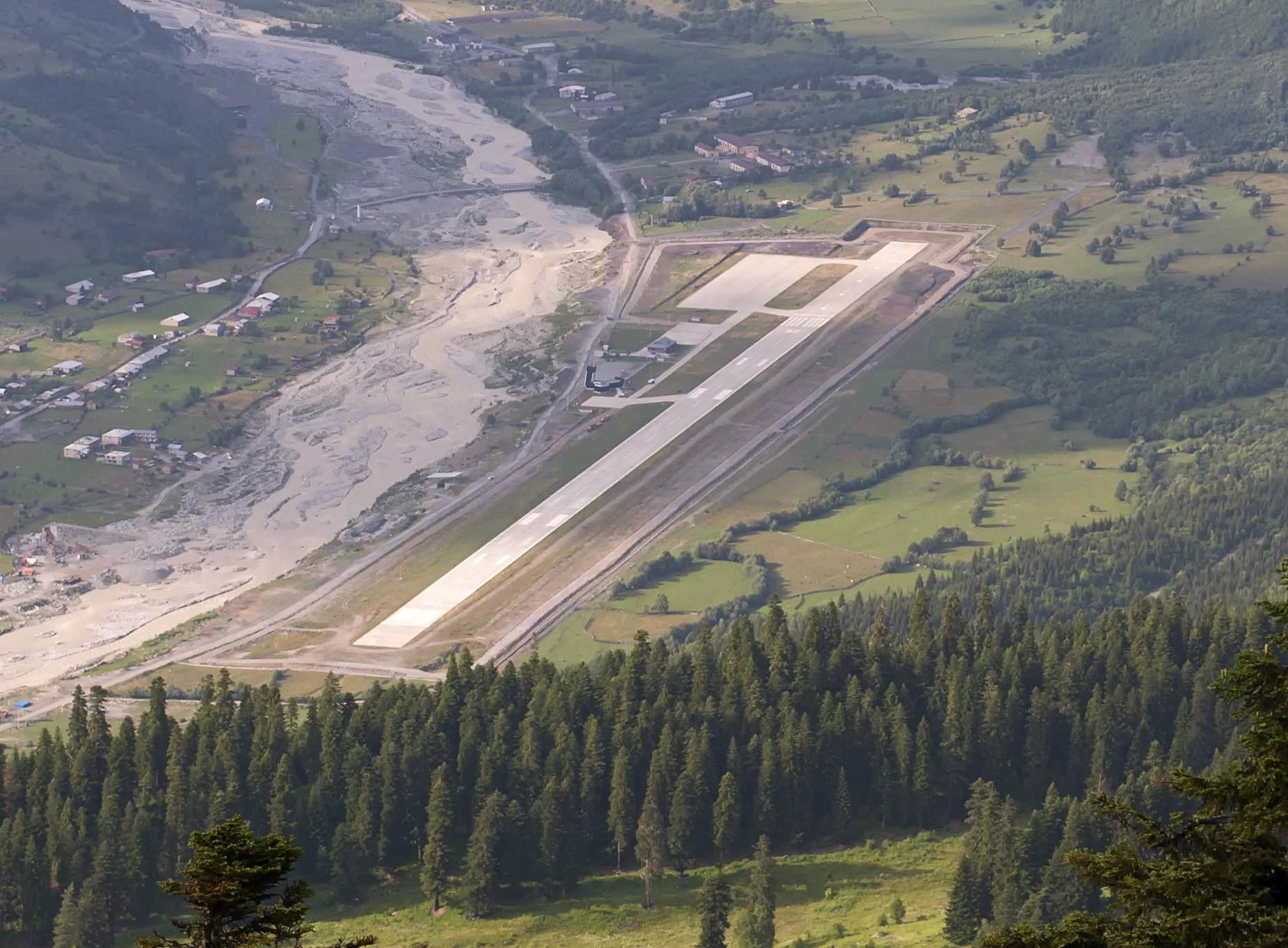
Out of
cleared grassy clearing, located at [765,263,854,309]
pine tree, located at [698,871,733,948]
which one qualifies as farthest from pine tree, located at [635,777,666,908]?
cleared grassy clearing, located at [765,263,854,309]

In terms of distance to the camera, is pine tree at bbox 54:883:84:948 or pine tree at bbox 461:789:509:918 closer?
pine tree at bbox 54:883:84:948

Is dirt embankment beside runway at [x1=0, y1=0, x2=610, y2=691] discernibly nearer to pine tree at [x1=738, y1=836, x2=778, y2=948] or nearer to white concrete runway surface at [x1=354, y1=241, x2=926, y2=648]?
white concrete runway surface at [x1=354, y1=241, x2=926, y2=648]

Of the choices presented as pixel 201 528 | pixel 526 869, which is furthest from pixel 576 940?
pixel 201 528

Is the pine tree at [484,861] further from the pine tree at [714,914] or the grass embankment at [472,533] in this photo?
the grass embankment at [472,533]

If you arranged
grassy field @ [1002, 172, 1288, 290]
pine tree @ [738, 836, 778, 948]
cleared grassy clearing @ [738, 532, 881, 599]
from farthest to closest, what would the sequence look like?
grassy field @ [1002, 172, 1288, 290], cleared grassy clearing @ [738, 532, 881, 599], pine tree @ [738, 836, 778, 948]

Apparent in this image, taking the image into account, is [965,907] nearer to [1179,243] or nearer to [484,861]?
[484,861]

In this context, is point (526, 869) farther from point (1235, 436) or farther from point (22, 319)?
point (22, 319)

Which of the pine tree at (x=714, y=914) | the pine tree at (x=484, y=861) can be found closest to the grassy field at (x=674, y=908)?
the pine tree at (x=484, y=861)
